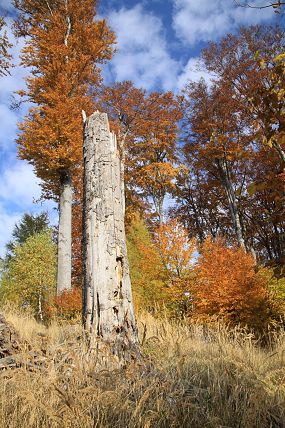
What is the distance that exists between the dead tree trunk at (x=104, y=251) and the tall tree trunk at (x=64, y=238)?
23.4 ft

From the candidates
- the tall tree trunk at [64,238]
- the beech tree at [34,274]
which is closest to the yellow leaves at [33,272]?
the beech tree at [34,274]

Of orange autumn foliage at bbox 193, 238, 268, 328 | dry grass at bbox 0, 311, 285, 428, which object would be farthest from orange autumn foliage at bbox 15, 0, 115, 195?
dry grass at bbox 0, 311, 285, 428

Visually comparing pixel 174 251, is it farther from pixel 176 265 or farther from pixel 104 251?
pixel 104 251

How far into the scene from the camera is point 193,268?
9.91m

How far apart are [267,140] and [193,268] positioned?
8.35m

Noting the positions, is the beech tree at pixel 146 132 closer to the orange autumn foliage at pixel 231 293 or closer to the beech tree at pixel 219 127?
the beech tree at pixel 219 127

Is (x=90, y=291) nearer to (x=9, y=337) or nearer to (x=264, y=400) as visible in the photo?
(x=9, y=337)

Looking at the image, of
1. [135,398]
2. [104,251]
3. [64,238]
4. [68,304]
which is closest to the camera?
[135,398]

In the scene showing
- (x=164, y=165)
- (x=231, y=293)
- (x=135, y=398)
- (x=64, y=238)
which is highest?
(x=164, y=165)

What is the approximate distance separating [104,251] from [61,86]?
10.0m

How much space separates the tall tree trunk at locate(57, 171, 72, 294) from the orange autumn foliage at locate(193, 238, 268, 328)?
4.48 meters

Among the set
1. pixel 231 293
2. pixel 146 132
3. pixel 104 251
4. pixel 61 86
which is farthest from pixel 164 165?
pixel 104 251

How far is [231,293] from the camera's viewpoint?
28.2 feet

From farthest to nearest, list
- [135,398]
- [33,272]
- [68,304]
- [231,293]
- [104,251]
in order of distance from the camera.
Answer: [33,272] → [68,304] → [231,293] → [104,251] → [135,398]
